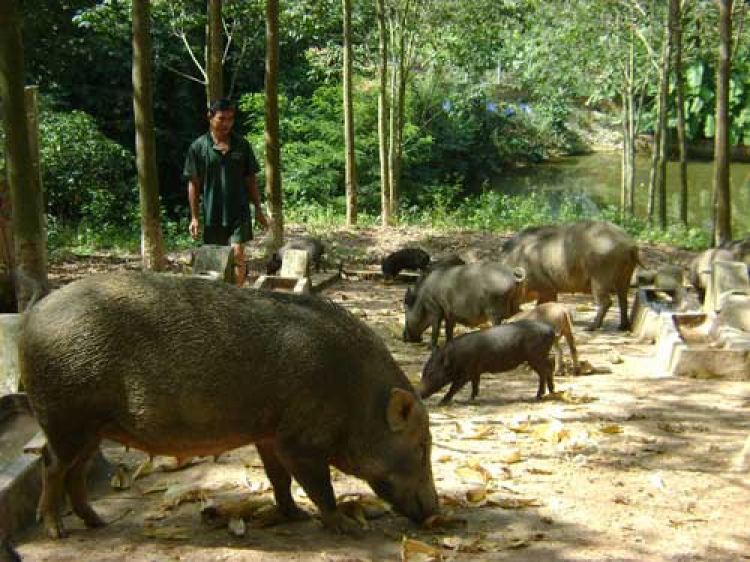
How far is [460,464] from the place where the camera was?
5938 mm

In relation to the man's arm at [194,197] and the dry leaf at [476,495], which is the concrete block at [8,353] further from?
the dry leaf at [476,495]

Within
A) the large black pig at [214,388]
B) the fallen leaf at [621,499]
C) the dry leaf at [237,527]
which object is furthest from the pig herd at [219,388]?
the fallen leaf at [621,499]

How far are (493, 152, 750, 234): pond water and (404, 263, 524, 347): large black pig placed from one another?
77.8 ft

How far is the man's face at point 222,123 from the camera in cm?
846

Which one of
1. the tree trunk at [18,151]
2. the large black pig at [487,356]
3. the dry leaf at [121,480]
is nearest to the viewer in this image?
the dry leaf at [121,480]

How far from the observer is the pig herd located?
4527mm

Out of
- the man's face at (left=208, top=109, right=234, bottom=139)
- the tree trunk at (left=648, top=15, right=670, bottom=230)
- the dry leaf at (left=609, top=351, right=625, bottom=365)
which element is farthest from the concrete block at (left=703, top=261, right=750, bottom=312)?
the tree trunk at (left=648, top=15, right=670, bottom=230)

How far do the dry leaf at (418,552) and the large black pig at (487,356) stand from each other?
3432 millimetres

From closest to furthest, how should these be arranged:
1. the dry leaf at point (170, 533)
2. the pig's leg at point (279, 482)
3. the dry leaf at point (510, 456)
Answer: the dry leaf at point (170, 533), the pig's leg at point (279, 482), the dry leaf at point (510, 456)

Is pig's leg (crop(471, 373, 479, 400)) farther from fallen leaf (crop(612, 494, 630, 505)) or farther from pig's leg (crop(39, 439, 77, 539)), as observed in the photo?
pig's leg (crop(39, 439, 77, 539))

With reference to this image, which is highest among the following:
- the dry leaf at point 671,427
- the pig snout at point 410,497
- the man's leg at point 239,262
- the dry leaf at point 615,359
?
the man's leg at point 239,262

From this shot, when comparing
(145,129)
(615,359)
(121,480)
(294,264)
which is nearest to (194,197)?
(145,129)

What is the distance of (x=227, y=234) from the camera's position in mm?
9273

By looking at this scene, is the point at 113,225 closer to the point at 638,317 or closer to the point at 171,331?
the point at 638,317
